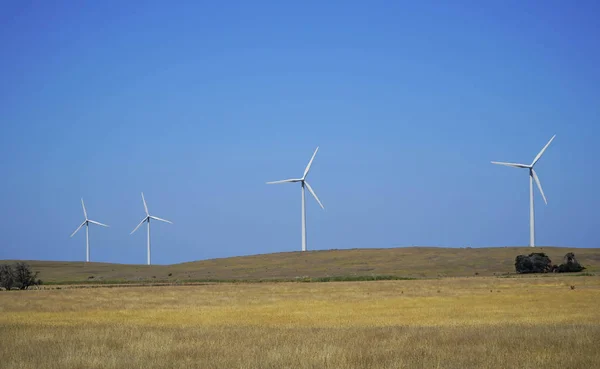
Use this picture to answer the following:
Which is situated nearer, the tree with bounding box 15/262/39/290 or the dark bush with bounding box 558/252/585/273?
the tree with bounding box 15/262/39/290

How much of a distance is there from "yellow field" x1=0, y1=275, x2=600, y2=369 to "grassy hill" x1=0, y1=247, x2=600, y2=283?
4548 centimetres

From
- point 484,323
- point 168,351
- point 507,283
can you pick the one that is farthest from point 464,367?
point 507,283

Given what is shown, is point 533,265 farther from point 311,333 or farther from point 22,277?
point 311,333

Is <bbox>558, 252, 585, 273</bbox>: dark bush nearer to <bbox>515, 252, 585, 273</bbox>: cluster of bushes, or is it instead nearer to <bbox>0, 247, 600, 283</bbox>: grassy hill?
<bbox>515, 252, 585, 273</bbox>: cluster of bushes

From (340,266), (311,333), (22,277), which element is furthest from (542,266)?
(311,333)

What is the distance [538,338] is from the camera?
68.6 ft

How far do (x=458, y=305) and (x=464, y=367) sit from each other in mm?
22091

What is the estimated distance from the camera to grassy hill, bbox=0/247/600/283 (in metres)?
91.1

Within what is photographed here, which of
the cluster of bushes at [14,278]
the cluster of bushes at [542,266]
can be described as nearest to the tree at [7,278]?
the cluster of bushes at [14,278]

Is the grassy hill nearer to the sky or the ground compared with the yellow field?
nearer to the ground

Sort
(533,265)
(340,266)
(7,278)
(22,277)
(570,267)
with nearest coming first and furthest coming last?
(7,278) < (22,277) < (570,267) < (533,265) < (340,266)

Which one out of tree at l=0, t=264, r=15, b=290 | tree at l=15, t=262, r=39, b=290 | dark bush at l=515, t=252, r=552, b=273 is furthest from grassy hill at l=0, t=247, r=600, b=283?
tree at l=0, t=264, r=15, b=290

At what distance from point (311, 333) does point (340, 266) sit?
269 ft

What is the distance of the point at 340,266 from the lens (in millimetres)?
105312
